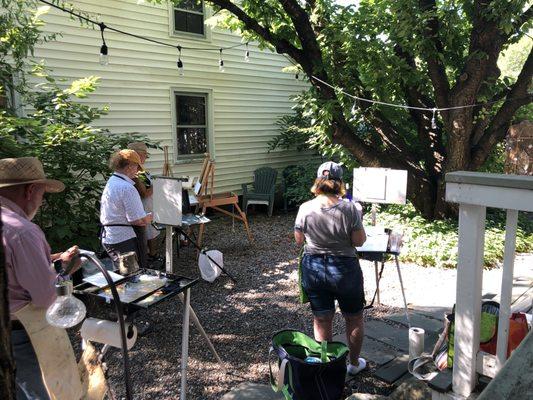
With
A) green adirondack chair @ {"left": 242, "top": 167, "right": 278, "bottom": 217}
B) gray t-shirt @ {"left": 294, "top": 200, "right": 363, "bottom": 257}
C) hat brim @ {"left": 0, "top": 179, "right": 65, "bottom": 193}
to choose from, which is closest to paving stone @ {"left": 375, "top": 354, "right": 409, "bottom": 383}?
gray t-shirt @ {"left": 294, "top": 200, "right": 363, "bottom": 257}

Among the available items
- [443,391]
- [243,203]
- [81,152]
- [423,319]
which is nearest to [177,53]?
[243,203]

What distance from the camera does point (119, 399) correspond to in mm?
3398

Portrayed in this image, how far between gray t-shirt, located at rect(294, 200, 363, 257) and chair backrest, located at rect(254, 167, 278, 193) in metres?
7.33

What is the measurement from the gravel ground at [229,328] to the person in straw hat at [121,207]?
3.39 feet

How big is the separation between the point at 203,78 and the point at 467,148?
583 cm

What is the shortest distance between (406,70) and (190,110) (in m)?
4.94

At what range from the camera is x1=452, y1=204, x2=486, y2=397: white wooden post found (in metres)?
2.13

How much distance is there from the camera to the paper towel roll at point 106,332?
2658 millimetres

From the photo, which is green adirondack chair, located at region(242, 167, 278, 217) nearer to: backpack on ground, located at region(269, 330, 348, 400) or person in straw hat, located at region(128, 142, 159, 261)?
person in straw hat, located at region(128, 142, 159, 261)

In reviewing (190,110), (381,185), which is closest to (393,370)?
(381,185)

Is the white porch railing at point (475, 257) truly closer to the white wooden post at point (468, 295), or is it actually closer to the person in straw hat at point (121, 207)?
the white wooden post at point (468, 295)

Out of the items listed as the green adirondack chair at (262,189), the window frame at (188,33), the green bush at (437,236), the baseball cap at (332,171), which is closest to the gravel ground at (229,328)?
the green bush at (437,236)

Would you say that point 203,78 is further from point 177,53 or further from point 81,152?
point 81,152

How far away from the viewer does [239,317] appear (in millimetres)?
4855
